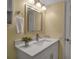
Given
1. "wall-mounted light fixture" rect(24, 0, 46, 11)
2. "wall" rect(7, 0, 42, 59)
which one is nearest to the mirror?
"wall-mounted light fixture" rect(24, 0, 46, 11)

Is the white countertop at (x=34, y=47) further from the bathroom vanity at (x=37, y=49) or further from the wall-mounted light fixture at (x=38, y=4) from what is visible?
the wall-mounted light fixture at (x=38, y=4)

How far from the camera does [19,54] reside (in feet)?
7.45

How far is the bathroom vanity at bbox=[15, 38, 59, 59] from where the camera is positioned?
217 cm

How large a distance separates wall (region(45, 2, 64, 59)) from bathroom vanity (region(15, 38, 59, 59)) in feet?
0.47

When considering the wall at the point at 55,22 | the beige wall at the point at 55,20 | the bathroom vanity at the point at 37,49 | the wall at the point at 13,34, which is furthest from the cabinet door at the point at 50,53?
the wall at the point at 13,34

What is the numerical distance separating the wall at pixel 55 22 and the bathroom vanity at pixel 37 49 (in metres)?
0.14

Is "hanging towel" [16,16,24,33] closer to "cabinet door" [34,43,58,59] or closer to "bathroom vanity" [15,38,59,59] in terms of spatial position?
"bathroom vanity" [15,38,59,59]

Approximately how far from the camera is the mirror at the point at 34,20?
2561 mm

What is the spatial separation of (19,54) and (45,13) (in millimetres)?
1337

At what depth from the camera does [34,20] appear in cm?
277

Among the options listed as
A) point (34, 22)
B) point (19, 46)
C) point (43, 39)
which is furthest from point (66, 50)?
point (19, 46)

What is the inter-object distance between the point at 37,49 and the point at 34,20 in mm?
736

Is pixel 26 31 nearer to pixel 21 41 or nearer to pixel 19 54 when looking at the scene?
pixel 21 41

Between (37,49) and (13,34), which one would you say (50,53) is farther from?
(13,34)
